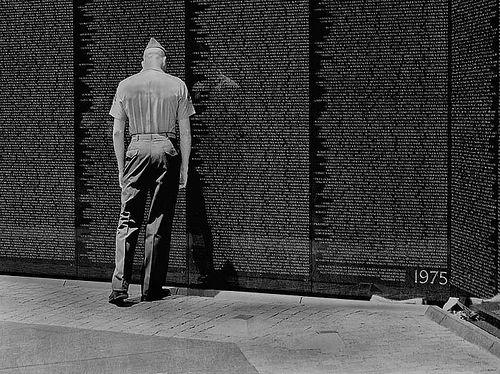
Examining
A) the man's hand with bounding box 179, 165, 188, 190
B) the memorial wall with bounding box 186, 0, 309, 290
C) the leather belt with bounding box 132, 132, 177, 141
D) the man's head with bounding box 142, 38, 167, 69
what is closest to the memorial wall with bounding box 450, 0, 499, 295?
the memorial wall with bounding box 186, 0, 309, 290

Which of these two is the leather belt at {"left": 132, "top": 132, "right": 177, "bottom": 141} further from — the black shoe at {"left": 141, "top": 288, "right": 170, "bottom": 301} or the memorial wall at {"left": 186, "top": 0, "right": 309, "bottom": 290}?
the black shoe at {"left": 141, "top": 288, "right": 170, "bottom": 301}

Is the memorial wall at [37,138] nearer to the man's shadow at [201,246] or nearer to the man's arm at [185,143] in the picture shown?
the man's shadow at [201,246]

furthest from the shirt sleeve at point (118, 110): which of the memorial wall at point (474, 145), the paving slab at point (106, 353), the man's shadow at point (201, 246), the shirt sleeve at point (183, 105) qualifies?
the memorial wall at point (474, 145)

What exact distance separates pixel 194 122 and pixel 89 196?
1525 mm

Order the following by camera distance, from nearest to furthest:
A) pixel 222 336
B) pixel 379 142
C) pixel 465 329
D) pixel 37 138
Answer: pixel 465 329, pixel 222 336, pixel 379 142, pixel 37 138

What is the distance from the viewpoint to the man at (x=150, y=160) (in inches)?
392

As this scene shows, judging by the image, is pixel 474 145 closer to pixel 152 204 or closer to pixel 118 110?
pixel 152 204

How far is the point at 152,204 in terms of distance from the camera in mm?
9984

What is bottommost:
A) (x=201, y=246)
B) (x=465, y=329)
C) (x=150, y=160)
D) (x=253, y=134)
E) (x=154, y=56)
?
(x=465, y=329)

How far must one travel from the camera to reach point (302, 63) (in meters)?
10.0

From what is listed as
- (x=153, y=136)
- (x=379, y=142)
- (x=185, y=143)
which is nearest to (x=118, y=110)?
(x=153, y=136)

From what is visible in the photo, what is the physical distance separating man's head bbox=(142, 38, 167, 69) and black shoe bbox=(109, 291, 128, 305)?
2.28 metres

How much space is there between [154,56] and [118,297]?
2.42 meters

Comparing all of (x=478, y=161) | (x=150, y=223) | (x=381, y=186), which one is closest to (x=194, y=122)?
(x=150, y=223)
